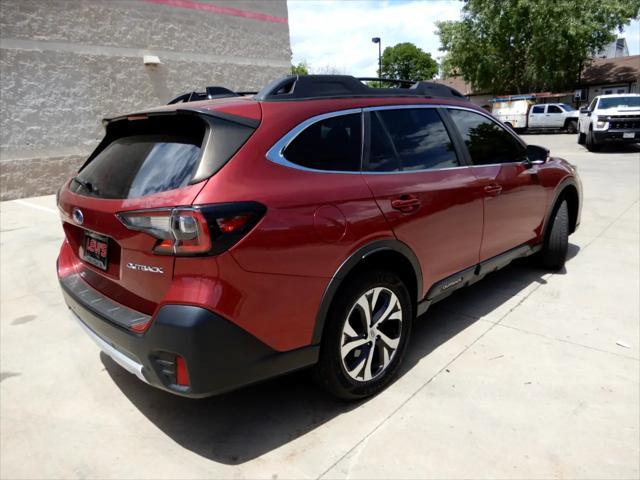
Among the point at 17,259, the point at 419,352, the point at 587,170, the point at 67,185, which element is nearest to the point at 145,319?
the point at 67,185

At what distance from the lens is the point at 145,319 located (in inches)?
84.6

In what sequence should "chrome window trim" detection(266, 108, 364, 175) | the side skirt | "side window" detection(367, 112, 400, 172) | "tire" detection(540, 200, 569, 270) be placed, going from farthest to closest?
"tire" detection(540, 200, 569, 270) → the side skirt → "side window" detection(367, 112, 400, 172) → "chrome window trim" detection(266, 108, 364, 175)

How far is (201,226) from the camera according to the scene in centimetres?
191

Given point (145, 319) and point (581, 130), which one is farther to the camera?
point (581, 130)

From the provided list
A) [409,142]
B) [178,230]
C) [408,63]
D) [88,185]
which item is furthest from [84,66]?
[408,63]

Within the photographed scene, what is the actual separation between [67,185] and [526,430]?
299 centimetres

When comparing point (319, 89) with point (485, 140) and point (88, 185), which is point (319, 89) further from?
point (485, 140)

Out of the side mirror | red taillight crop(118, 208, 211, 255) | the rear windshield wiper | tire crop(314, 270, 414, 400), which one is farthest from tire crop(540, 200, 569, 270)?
the rear windshield wiper

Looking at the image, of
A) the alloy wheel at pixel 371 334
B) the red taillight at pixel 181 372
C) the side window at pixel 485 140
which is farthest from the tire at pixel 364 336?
the side window at pixel 485 140

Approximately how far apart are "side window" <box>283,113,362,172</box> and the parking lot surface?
4.51ft

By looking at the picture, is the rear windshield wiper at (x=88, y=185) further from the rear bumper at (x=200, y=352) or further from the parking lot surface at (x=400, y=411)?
the parking lot surface at (x=400, y=411)

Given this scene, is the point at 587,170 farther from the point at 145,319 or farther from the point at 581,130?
the point at 145,319

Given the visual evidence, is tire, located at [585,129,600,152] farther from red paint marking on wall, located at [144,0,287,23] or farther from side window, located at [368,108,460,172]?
side window, located at [368,108,460,172]

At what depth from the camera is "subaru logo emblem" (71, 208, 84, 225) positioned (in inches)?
97.1
